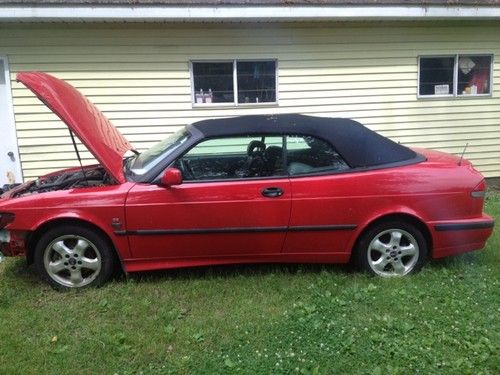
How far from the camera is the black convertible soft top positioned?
423 centimetres

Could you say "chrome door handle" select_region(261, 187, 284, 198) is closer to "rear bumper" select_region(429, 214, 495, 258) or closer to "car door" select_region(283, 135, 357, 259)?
"car door" select_region(283, 135, 357, 259)

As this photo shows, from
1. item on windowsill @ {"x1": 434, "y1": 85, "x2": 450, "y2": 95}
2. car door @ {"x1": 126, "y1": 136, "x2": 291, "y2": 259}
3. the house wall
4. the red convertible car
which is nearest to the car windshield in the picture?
the red convertible car

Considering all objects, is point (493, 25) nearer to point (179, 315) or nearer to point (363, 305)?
point (363, 305)

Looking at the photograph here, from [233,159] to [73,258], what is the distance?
1568 mm

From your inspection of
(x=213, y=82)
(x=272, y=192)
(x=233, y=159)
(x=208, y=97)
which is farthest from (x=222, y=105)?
(x=272, y=192)

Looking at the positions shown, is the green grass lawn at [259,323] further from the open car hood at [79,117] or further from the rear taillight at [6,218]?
the open car hood at [79,117]

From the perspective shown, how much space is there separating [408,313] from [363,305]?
33cm

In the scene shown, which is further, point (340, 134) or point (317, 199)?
point (340, 134)

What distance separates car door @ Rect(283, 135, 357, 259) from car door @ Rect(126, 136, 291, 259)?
0.34 ft

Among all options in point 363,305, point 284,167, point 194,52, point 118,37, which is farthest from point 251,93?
point 363,305

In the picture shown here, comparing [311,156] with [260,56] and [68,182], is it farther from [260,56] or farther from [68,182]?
[260,56]

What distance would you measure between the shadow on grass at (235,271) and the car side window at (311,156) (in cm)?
96

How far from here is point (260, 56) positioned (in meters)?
7.65

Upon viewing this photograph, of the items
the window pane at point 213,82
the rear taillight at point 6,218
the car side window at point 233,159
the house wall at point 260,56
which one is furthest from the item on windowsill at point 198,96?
the rear taillight at point 6,218
